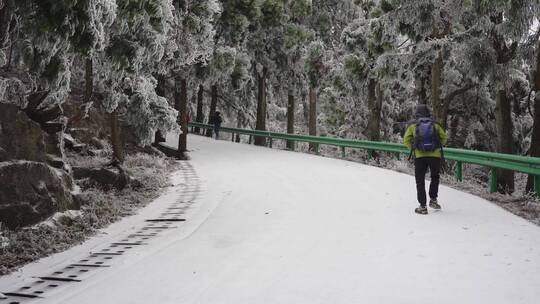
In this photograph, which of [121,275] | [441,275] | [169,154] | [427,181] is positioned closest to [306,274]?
[441,275]

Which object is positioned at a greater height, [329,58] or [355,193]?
[329,58]

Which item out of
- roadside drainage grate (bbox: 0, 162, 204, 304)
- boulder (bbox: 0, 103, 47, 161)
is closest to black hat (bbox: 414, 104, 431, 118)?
roadside drainage grate (bbox: 0, 162, 204, 304)

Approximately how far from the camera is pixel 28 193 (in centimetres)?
827

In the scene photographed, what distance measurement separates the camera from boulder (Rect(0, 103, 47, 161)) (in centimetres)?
856

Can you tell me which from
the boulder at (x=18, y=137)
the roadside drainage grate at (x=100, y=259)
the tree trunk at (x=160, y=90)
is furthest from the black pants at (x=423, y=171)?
the tree trunk at (x=160, y=90)

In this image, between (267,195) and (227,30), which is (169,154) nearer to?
(227,30)

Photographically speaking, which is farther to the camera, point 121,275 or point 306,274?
point 121,275

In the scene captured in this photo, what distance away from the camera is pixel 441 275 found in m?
5.25

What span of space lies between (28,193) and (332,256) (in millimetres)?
5354

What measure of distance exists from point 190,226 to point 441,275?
4.51m

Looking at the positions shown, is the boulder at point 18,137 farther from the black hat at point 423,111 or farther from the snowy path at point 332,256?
the black hat at point 423,111

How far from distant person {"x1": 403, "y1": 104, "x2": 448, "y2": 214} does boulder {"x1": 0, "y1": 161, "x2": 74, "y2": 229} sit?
638 centimetres

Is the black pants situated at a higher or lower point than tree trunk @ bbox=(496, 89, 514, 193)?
lower

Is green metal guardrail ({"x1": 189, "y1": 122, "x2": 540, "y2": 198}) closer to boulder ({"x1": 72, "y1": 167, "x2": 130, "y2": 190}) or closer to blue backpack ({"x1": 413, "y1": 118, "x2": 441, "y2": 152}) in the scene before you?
blue backpack ({"x1": 413, "y1": 118, "x2": 441, "y2": 152})
